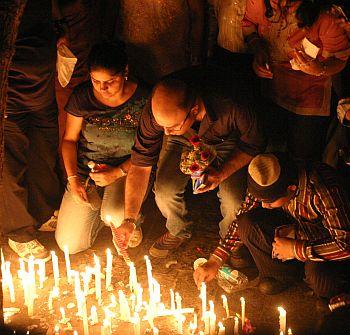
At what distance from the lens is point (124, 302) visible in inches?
180

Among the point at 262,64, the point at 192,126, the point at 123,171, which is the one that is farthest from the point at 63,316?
the point at 262,64

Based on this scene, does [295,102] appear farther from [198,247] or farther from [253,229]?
[198,247]

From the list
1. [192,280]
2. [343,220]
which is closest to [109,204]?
[192,280]

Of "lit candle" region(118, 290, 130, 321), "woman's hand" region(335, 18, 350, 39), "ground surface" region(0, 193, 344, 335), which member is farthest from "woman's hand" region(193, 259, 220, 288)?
"woman's hand" region(335, 18, 350, 39)

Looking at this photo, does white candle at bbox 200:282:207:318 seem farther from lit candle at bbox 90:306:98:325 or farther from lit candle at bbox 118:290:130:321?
lit candle at bbox 90:306:98:325

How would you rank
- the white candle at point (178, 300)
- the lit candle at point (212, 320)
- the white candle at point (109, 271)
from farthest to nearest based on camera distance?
1. the white candle at point (109, 271)
2. the white candle at point (178, 300)
3. the lit candle at point (212, 320)

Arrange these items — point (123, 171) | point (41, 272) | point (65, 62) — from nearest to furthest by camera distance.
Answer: point (65, 62) < point (41, 272) < point (123, 171)

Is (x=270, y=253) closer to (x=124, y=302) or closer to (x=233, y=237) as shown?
(x=233, y=237)

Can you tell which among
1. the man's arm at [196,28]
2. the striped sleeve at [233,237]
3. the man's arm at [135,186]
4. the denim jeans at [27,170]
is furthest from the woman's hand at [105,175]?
Result: the man's arm at [196,28]

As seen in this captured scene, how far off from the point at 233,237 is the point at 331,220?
2.95 ft

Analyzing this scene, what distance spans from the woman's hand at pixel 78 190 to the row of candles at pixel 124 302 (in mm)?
595

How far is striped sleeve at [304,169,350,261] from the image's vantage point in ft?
13.7

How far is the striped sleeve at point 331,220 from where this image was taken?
419 cm

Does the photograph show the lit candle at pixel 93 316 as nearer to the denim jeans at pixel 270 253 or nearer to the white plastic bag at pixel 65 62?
the denim jeans at pixel 270 253
